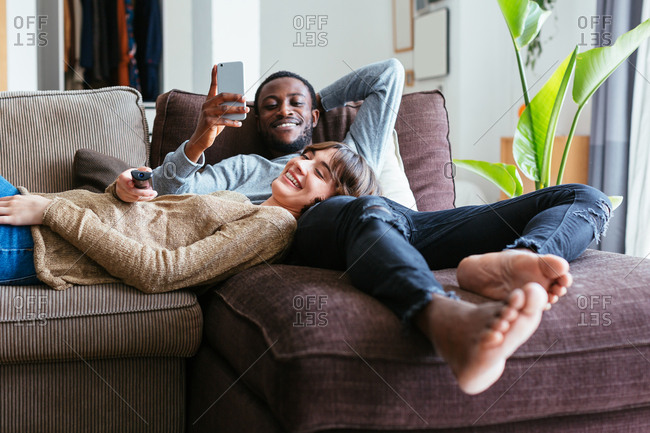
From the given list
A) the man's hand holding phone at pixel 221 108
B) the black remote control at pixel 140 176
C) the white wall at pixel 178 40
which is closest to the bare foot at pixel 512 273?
the black remote control at pixel 140 176

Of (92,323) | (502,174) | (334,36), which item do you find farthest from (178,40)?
(92,323)

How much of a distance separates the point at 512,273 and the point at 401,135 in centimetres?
103

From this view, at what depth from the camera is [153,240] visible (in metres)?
1.34

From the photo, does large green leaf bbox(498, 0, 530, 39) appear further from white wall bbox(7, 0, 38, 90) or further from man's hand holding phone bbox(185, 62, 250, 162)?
white wall bbox(7, 0, 38, 90)

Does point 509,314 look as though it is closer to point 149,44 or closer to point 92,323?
point 92,323

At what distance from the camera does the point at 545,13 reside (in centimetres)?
229

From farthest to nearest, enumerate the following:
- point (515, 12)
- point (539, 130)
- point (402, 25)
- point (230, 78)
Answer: point (402, 25) → point (539, 130) → point (515, 12) → point (230, 78)

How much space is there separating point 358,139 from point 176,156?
21.3 inches

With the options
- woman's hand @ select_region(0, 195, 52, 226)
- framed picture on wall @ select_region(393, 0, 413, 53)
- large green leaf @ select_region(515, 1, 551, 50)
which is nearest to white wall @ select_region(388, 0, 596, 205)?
framed picture on wall @ select_region(393, 0, 413, 53)

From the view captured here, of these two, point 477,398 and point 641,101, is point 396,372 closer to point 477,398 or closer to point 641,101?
point 477,398

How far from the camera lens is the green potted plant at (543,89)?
2121 millimetres

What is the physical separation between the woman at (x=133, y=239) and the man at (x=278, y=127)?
10.8 inches

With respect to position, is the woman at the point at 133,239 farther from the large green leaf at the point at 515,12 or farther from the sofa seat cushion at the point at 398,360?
the large green leaf at the point at 515,12

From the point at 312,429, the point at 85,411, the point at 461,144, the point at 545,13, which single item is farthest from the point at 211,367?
the point at 461,144
